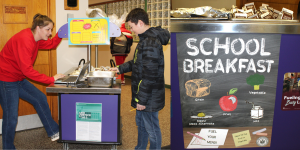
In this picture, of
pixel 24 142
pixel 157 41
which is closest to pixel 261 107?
pixel 157 41

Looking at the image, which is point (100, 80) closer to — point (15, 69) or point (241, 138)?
point (15, 69)

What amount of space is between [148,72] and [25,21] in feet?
5.86

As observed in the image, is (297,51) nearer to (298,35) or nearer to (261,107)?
(298,35)

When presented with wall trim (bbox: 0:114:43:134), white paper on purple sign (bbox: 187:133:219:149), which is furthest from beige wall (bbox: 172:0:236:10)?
wall trim (bbox: 0:114:43:134)

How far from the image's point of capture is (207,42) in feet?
5.89

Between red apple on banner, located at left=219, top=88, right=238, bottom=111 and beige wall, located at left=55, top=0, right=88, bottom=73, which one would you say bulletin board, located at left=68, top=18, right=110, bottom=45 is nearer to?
beige wall, located at left=55, top=0, right=88, bottom=73

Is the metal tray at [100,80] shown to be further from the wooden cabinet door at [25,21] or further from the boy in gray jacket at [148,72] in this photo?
the wooden cabinet door at [25,21]

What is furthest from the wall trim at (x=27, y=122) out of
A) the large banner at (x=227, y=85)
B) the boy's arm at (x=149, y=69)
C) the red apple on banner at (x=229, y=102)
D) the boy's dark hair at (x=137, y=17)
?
the red apple on banner at (x=229, y=102)

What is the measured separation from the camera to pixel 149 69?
6.05ft

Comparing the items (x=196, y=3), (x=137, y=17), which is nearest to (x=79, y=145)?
(x=137, y=17)

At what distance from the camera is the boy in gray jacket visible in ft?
6.10

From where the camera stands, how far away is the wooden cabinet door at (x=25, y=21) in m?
2.75

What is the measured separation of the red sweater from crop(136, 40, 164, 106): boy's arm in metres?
0.93

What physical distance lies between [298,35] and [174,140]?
3.94 feet
